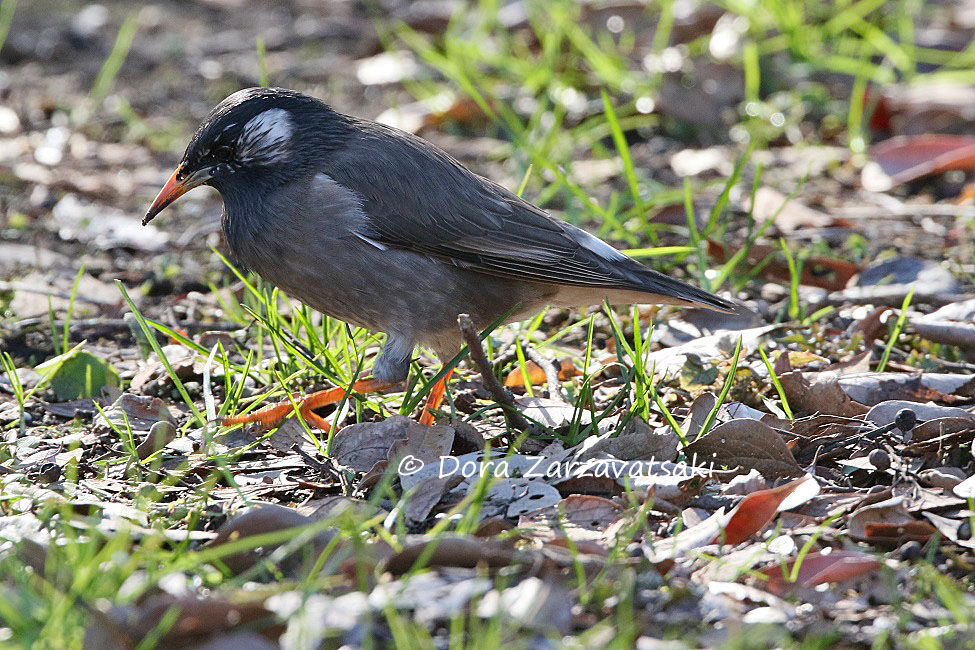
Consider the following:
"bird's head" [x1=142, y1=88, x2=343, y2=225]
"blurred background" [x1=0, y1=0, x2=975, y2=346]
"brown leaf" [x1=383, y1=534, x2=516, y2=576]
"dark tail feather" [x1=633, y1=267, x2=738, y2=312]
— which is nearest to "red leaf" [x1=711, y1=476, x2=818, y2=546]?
"brown leaf" [x1=383, y1=534, x2=516, y2=576]

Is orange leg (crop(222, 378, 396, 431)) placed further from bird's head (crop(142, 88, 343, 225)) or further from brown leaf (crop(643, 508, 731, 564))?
brown leaf (crop(643, 508, 731, 564))

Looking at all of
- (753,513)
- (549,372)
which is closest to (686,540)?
(753,513)

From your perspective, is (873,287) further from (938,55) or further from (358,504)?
(938,55)

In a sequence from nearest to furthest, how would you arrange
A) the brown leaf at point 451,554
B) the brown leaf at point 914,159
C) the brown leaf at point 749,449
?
the brown leaf at point 451,554 → the brown leaf at point 749,449 → the brown leaf at point 914,159

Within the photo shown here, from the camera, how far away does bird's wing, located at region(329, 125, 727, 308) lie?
496 cm

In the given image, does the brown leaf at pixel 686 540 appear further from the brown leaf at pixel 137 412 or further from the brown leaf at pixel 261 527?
the brown leaf at pixel 137 412

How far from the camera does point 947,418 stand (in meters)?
4.21

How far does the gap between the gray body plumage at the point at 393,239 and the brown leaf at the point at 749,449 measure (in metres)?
0.97

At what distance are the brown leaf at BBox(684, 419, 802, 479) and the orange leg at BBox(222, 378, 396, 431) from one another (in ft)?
4.44

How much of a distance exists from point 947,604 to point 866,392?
1.88 m

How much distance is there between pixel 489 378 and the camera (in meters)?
4.22

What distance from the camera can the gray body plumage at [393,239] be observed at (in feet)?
16.0

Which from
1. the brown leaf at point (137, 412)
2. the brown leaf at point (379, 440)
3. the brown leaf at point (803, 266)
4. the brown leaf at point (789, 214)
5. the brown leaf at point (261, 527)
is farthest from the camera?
the brown leaf at point (789, 214)

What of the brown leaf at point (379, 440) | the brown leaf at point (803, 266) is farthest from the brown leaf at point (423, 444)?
the brown leaf at point (803, 266)
